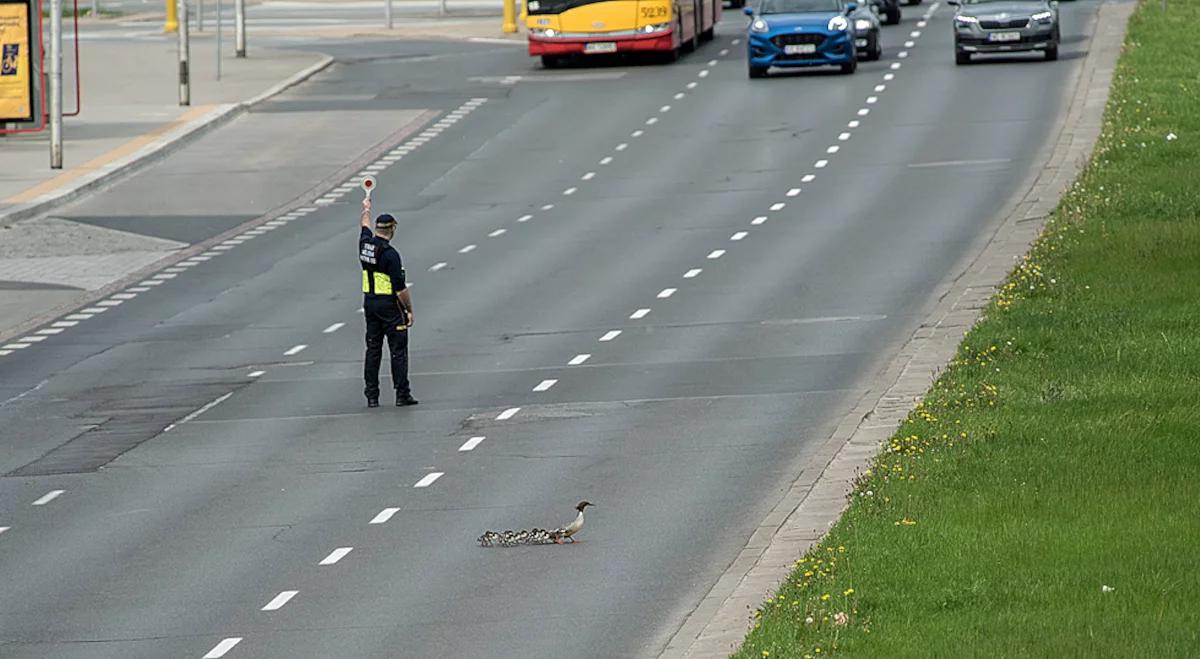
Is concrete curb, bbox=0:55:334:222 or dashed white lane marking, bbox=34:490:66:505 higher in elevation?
concrete curb, bbox=0:55:334:222

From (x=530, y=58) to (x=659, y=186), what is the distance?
20.4 meters

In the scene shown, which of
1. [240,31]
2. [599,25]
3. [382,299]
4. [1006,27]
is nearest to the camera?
[382,299]

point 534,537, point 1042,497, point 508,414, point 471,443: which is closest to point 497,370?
point 508,414

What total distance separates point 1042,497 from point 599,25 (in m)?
37.3

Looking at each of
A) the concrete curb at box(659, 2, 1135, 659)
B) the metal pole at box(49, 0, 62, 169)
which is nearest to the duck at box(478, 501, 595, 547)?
the concrete curb at box(659, 2, 1135, 659)

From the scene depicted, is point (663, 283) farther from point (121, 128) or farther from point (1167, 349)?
point (121, 128)

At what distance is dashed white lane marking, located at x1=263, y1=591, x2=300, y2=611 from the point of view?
1367cm

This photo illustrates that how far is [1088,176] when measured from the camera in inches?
1268

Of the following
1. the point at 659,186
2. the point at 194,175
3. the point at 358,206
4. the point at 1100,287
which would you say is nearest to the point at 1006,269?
the point at 1100,287

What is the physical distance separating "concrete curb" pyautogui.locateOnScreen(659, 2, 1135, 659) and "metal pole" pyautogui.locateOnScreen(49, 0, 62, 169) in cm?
1593

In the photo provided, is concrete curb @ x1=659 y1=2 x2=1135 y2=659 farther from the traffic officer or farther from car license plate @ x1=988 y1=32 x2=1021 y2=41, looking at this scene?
car license plate @ x1=988 y1=32 x2=1021 y2=41

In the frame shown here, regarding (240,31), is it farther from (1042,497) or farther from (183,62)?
(1042,497)

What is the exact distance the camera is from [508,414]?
20.1 m

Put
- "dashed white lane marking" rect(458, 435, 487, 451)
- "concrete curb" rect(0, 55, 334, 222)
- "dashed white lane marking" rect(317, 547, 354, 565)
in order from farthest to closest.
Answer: "concrete curb" rect(0, 55, 334, 222) → "dashed white lane marking" rect(458, 435, 487, 451) → "dashed white lane marking" rect(317, 547, 354, 565)
